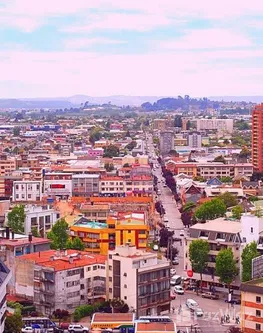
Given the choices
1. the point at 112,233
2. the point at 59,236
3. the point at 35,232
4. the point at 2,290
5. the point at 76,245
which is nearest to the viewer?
the point at 2,290

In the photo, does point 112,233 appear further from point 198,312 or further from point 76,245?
point 198,312

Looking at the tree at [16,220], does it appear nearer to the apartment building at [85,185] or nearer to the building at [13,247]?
the building at [13,247]

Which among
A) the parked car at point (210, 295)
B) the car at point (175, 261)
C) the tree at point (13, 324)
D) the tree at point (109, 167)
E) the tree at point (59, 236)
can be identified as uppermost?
the tree at point (59, 236)

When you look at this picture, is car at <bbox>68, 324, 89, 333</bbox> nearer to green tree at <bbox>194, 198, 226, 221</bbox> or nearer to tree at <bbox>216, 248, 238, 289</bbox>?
tree at <bbox>216, 248, 238, 289</bbox>

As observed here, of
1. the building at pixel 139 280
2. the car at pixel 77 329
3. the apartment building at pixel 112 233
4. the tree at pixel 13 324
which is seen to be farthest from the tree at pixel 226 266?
the tree at pixel 13 324

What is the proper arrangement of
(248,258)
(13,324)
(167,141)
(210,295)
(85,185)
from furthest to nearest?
1. (167,141)
2. (85,185)
3. (210,295)
4. (248,258)
5. (13,324)

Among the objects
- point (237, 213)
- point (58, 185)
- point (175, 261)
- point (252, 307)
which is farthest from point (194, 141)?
point (252, 307)
